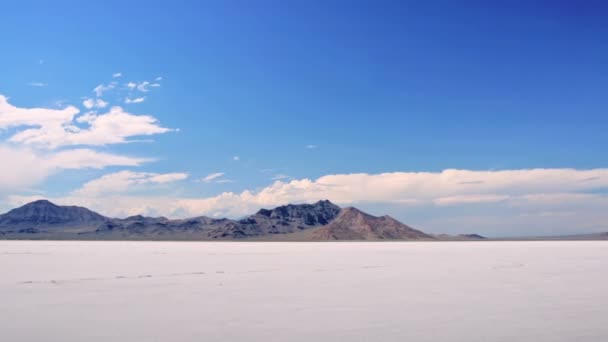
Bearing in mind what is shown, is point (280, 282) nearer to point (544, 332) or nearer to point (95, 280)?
point (95, 280)

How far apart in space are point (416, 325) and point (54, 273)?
19.2 meters

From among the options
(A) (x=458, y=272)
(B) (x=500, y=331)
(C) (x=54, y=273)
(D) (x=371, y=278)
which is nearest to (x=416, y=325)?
(B) (x=500, y=331)

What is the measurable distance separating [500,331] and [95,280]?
1620cm

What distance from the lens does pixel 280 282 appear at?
1975 cm

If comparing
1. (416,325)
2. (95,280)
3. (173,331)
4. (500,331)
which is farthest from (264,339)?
(95,280)

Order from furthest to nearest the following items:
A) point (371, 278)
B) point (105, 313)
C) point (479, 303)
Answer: point (371, 278) < point (479, 303) < point (105, 313)

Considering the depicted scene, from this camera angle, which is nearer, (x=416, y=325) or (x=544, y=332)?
(x=544, y=332)

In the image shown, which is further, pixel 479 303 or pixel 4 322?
pixel 479 303

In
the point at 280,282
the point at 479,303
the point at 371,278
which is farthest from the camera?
the point at 371,278

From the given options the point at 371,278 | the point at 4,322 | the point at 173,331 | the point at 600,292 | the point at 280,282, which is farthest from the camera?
the point at 371,278

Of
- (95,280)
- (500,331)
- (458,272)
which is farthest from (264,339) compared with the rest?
(458,272)

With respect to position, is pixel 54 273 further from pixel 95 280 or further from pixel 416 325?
pixel 416 325

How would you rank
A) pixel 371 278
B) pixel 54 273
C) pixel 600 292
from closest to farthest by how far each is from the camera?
pixel 600 292 < pixel 371 278 < pixel 54 273

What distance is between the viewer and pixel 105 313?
1280 centimetres
